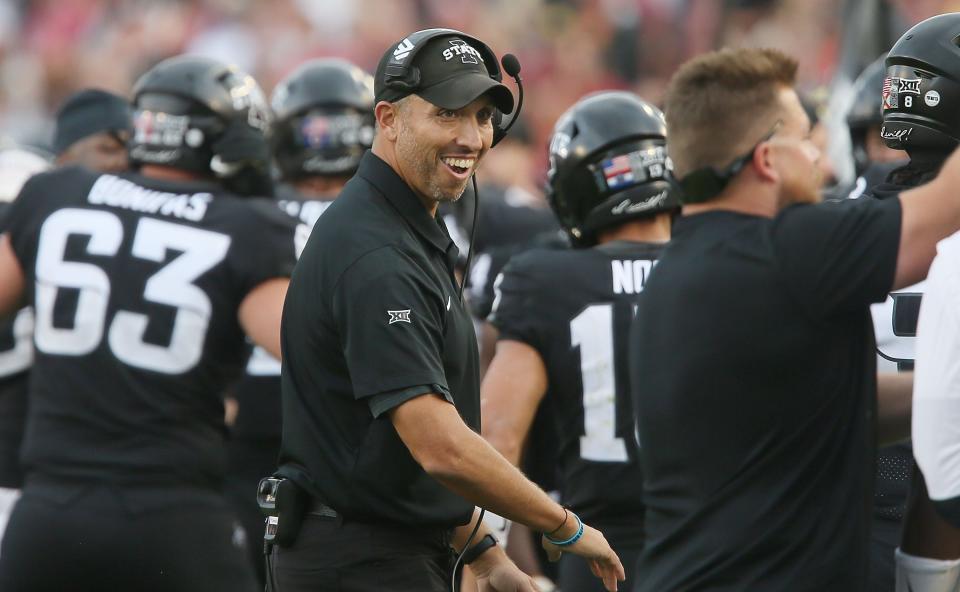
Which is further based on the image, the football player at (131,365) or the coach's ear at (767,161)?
the football player at (131,365)

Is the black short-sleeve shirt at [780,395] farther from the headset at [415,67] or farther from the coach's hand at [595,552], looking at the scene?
the headset at [415,67]

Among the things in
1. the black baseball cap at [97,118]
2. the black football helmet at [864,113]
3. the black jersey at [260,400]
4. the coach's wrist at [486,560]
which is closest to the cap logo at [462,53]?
the coach's wrist at [486,560]

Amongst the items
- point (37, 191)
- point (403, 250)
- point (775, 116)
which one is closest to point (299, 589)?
point (403, 250)

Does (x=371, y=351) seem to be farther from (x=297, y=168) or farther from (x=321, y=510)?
(x=297, y=168)

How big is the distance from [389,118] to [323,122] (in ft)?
11.2

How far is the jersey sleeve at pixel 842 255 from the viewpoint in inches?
120

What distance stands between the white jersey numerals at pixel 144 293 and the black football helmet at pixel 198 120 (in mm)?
503

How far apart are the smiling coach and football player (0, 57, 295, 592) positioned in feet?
3.94

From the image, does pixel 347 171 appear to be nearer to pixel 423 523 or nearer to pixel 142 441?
pixel 142 441

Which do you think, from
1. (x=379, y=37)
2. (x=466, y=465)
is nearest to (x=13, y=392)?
(x=466, y=465)

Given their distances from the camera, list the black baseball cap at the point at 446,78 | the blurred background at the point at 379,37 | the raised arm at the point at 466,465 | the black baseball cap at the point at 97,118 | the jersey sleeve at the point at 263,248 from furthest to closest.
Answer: the blurred background at the point at 379,37 < the black baseball cap at the point at 97,118 < the jersey sleeve at the point at 263,248 < the black baseball cap at the point at 446,78 < the raised arm at the point at 466,465

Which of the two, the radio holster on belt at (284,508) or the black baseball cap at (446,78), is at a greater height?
the black baseball cap at (446,78)

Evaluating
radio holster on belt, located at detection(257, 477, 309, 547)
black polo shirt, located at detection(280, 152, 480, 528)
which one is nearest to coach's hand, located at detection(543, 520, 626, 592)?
black polo shirt, located at detection(280, 152, 480, 528)

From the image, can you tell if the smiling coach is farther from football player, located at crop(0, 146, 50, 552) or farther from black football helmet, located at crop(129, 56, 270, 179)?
football player, located at crop(0, 146, 50, 552)
